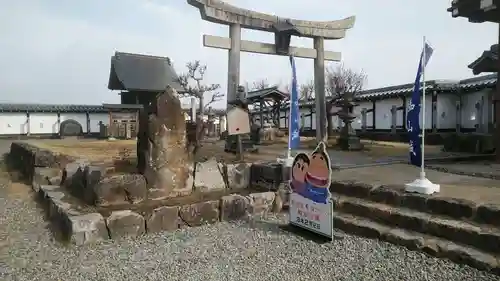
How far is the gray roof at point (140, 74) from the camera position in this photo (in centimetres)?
2862

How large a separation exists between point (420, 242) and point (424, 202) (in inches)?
32.8

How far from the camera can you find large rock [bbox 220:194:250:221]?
595cm

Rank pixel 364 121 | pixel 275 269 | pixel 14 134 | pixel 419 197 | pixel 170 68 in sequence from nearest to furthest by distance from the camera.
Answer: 1. pixel 275 269
2. pixel 419 197
3. pixel 364 121
4. pixel 14 134
5. pixel 170 68

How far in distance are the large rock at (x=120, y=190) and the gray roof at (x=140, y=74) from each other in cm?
2281

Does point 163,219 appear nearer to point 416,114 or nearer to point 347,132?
point 416,114

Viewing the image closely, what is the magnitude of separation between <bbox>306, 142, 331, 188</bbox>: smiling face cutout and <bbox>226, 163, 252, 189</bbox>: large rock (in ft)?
8.76

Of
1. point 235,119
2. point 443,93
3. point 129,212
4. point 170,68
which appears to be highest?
point 170,68

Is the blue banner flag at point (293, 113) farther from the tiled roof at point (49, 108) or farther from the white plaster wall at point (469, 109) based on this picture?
the tiled roof at point (49, 108)

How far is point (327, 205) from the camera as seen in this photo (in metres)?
4.62

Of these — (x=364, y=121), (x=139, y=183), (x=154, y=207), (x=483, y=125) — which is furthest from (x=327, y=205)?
(x=364, y=121)

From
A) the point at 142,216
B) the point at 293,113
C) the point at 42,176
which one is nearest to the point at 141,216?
the point at 142,216

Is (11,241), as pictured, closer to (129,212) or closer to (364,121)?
(129,212)

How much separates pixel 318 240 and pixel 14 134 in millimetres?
30453

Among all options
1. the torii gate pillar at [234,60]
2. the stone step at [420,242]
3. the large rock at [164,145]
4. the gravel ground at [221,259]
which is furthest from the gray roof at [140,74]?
the stone step at [420,242]
